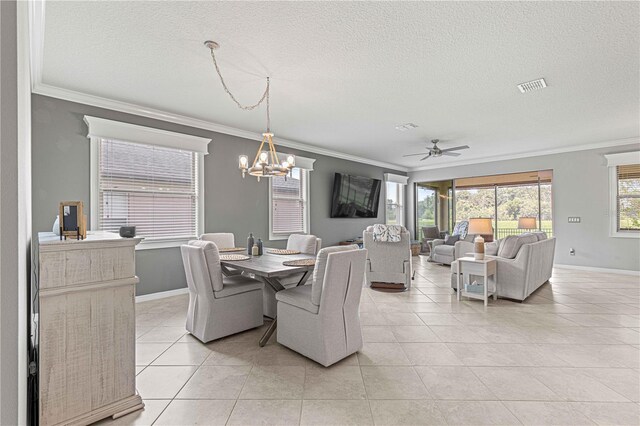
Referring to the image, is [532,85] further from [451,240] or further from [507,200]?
[507,200]

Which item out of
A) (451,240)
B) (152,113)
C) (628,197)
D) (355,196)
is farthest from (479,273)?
(152,113)

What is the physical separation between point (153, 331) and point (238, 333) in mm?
897

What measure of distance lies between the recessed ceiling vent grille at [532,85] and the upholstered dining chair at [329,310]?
2740mm

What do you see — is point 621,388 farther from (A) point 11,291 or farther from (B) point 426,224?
(B) point 426,224

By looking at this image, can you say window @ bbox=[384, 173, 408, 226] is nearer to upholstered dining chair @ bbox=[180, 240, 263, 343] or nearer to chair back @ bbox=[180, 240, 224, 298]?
upholstered dining chair @ bbox=[180, 240, 263, 343]

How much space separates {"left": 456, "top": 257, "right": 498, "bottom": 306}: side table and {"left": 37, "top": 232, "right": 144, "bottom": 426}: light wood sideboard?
3804mm

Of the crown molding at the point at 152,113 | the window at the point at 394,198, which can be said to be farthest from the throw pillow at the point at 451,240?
the crown molding at the point at 152,113

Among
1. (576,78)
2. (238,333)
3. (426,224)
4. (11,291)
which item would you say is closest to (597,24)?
(576,78)

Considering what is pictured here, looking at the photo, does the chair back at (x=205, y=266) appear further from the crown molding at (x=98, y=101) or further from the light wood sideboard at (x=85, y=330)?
the crown molding at (x=98, y=101)

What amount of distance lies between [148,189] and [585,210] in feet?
26.9

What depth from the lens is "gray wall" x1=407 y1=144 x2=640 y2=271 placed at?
228 inches

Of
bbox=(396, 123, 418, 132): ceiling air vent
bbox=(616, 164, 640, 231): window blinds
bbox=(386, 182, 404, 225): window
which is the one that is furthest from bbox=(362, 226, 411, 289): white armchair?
bbox=(616, 164, 640, 231): window blinds

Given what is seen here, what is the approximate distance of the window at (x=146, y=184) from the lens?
145 inches

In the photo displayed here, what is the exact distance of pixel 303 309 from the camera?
2416mm
